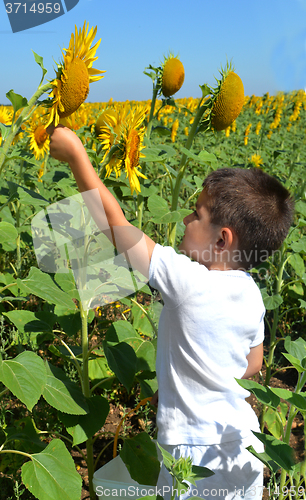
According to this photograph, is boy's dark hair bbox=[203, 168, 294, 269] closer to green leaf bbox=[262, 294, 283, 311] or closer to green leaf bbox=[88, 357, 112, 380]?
green leaf bbox=[88, 357, 112, 380]

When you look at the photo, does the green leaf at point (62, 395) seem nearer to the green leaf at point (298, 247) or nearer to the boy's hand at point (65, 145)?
the boy's hand at point (65, 145)

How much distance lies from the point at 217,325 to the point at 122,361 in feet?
1.38

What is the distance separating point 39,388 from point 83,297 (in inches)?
15.1

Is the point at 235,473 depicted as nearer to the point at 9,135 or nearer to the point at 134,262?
the point at 134,262

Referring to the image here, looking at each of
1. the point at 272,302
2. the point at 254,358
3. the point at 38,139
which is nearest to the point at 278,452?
the point at 254,358

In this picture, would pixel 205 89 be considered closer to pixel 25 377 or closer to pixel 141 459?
pixel 25 377

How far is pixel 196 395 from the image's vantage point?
113cm

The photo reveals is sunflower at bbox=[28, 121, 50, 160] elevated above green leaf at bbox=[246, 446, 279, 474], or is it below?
above

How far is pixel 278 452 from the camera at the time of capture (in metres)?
0.94

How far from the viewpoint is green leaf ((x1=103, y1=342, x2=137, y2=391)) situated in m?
1.35

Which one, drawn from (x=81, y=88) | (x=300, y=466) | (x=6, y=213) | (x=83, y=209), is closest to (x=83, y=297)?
(x=83, y=209)

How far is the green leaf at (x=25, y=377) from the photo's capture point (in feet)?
3.46

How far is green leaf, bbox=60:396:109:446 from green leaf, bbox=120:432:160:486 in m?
0.16

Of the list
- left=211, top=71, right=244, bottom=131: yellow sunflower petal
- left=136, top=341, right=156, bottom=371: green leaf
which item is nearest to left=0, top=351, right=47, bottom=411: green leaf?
left=136, top=341, right=156, bottom=371: green leaf
